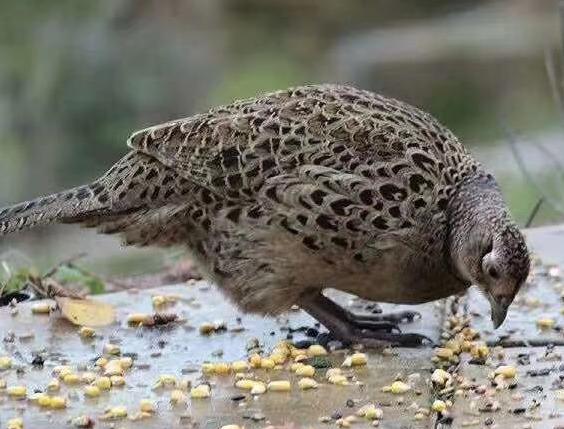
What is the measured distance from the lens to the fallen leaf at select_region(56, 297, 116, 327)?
589 centimetres

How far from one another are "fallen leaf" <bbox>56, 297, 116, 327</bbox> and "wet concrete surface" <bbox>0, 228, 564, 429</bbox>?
52mm

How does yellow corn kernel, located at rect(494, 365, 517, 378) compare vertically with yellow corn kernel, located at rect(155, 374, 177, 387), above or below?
below

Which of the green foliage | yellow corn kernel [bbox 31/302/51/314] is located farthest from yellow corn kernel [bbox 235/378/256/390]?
the green foliage

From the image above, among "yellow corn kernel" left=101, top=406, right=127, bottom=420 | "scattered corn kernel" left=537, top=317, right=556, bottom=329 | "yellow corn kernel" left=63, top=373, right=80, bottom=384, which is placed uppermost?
"yellow corn kernel" left=63, top=373, right=80, bottom=384

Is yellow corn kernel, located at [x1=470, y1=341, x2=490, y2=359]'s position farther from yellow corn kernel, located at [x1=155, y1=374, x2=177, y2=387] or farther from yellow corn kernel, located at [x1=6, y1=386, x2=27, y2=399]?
yellow corn kernel, located at [x1=6, y1=386, x2=27, y2=399]

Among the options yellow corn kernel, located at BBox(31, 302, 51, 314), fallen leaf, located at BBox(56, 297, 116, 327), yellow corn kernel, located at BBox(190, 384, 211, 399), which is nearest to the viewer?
yellow corn kernel, located at BBox(190, 384, 211, 399)

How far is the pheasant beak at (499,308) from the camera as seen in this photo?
5.14m

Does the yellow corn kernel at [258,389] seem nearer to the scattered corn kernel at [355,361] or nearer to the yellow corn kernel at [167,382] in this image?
the yellow corn kernel at [167,382]

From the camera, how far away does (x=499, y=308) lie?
5168 mm

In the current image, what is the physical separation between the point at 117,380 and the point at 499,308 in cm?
158

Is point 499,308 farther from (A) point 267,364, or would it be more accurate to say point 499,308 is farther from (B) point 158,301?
(B) point 158,301

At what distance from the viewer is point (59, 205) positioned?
5.76 m

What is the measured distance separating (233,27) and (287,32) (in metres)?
1.16

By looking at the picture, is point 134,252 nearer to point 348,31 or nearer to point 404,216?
point 404,216
